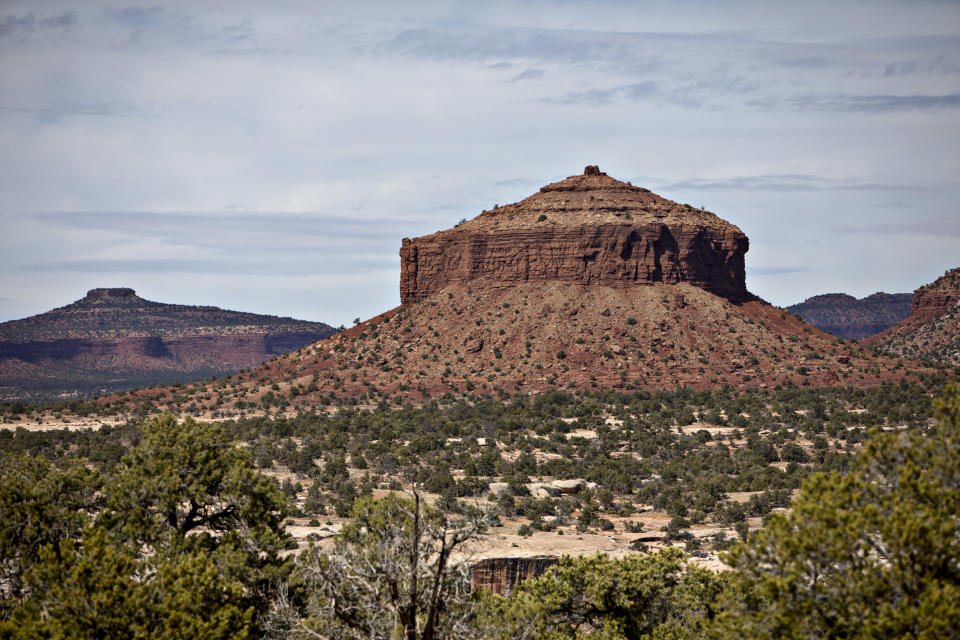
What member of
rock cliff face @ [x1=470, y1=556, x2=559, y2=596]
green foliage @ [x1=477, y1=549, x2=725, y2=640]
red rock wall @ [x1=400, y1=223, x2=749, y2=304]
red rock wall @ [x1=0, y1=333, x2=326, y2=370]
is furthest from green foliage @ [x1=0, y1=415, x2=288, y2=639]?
red rock wall @ [x1=0, y1=333, x2=326, y2=370]

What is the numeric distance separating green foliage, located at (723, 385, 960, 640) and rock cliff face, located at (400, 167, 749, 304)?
7497 cm

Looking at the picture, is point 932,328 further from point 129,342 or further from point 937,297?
point 129,342

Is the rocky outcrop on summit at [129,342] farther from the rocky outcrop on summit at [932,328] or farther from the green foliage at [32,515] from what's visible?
the green foliage at [32,515]

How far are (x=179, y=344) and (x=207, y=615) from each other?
564 feet

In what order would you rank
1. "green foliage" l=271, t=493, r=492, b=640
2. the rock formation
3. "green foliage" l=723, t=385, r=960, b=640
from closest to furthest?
"green foliage" l=723, t=385, r=960, b=640, "green foliage" l=271, t=493, r=492, b=640, the rock formation

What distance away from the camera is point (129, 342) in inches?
6668

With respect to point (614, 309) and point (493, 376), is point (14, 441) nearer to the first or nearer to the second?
point (493, 376)

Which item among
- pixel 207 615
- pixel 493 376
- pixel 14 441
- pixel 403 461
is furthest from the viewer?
pixel 493 376

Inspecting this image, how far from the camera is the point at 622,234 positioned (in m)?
85.9

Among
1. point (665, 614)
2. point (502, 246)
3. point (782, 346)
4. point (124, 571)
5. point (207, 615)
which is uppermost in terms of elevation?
point (502, 246)

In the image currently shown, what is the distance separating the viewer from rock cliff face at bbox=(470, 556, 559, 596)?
74.0 ft

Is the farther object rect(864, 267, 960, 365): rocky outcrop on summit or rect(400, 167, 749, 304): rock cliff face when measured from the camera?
rect(864, 267, 960, 365): rocky outcrop on summit

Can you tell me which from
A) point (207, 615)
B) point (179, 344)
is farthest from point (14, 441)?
point (179, 344)

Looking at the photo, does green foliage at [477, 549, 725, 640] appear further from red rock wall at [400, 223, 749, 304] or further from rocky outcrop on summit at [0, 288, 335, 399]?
rocky outcrop on summit at [0, 288, 335, 399]
